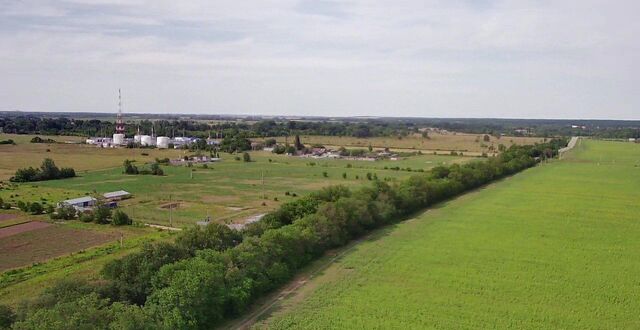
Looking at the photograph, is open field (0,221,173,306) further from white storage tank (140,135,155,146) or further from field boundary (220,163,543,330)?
white storage tank (140,135,155,146)

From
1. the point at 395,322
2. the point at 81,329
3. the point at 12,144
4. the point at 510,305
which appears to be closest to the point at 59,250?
the point at 81,329

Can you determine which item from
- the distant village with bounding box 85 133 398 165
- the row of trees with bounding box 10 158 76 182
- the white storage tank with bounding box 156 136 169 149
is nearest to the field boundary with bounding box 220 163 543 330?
the row of trees with bounding box 10 158 76 182

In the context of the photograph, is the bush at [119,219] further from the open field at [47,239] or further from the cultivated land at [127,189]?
the cultivated land at [127,189]

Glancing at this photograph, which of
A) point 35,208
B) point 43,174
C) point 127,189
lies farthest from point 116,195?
point 43,174

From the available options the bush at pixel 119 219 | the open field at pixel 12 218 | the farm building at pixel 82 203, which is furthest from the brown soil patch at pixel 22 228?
the farm building at pixel 82 203

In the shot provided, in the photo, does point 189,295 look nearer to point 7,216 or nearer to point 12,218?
point 12,218

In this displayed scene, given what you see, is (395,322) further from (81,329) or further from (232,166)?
(232,166)

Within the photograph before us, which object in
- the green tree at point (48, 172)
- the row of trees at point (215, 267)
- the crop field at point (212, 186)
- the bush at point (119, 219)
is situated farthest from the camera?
the green tree at point (48, 172)
